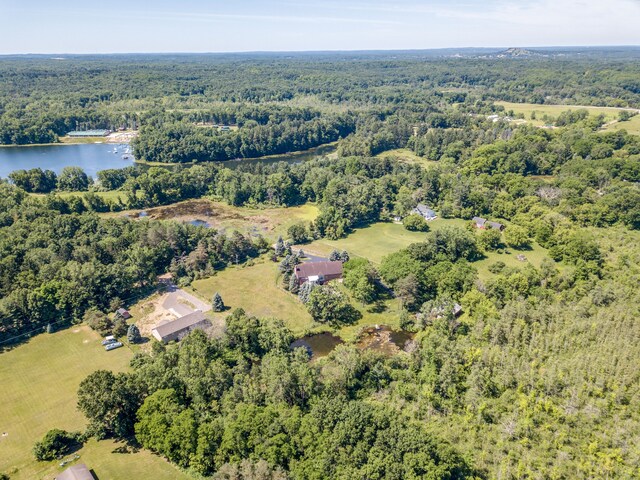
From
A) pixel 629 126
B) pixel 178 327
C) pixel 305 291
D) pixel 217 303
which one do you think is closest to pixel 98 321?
pixel 178 327

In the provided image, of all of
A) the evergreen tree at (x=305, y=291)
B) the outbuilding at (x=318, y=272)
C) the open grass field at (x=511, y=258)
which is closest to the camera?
the evergreen tree at (x=305, y=291)

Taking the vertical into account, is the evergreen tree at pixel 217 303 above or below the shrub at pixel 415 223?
below

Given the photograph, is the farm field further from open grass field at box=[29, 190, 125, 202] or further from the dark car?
the dark car

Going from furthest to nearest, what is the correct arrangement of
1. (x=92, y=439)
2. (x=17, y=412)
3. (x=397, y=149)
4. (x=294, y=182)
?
(x=397, y=149)
(x=294, y=182)
(x=17, y=412)
(x=92, y=439)

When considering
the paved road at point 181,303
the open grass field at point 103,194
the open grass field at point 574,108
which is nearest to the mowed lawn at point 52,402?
the paved road at point 181,303

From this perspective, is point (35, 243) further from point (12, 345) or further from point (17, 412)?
point (17, 412)

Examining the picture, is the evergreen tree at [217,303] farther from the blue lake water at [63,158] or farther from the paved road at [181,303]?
the blue lake water at [63,158]

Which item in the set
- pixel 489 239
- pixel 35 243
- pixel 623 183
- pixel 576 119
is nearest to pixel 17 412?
pixel 35 243
